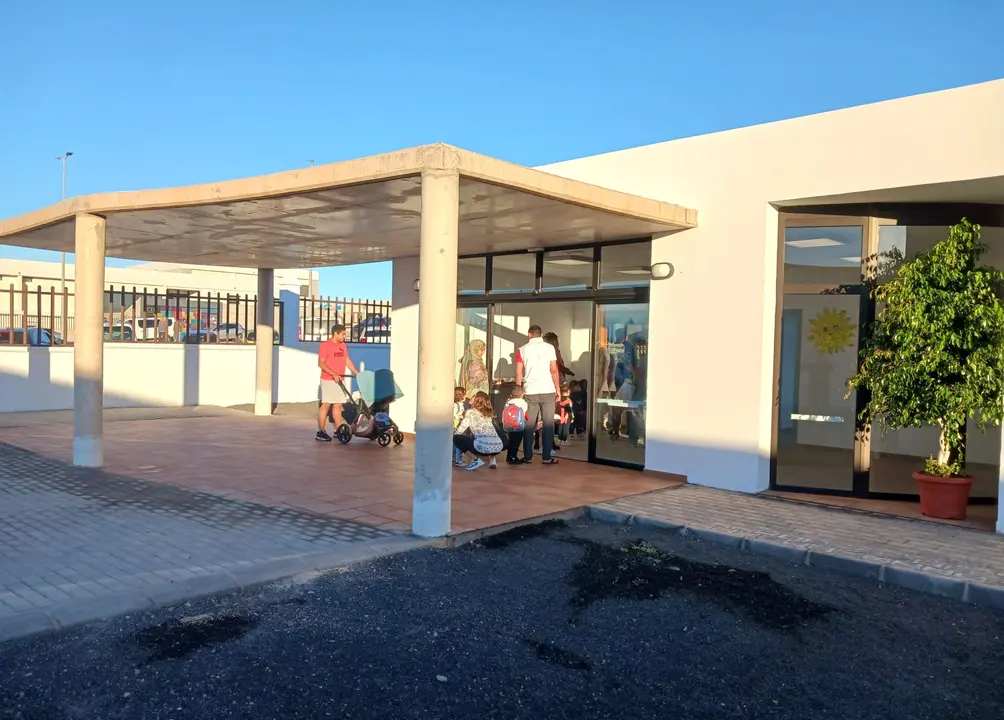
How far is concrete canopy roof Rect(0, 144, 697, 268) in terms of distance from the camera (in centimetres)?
611

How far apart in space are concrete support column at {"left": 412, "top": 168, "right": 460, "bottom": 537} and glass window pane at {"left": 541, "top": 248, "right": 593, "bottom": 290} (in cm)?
403

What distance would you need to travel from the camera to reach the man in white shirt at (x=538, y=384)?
9172mm

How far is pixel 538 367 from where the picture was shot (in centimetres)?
916

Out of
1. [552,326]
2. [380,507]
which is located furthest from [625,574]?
[552,326]

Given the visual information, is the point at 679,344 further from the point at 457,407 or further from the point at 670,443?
the point at 457,407

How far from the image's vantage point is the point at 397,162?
580cm

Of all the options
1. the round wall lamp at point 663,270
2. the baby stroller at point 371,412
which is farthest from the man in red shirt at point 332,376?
the round wall lamp at point 663,270

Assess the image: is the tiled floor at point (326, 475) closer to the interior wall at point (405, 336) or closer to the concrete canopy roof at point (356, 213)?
the interior wall at point (405, 336)

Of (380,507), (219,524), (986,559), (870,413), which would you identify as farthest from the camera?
(870,413)

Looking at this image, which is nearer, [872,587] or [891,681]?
[891,681]

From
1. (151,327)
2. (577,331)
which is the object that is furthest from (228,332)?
(577,331)

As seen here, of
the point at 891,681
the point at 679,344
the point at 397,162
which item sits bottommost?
the point at 891,681

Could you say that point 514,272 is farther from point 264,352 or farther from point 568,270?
point 264,352

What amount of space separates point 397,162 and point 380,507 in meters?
3.01
